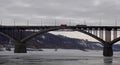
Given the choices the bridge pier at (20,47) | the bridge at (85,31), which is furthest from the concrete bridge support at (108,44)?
the bridge pier at (20,47)

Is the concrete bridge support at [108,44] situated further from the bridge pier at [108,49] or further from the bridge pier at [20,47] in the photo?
the bridge pier at [20,47]

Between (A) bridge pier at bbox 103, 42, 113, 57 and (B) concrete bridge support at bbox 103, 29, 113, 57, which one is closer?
(B) concrete bridge support at bbox 103, 29, 113, 57

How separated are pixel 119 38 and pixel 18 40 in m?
43.2

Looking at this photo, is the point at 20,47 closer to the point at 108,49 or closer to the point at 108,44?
the point at 108,49

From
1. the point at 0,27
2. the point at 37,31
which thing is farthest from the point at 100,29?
the point at 0,27

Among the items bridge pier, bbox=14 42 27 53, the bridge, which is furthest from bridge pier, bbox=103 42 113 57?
bridge pier, bbox=14 42 27 53

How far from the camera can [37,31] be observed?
16988 centimetres

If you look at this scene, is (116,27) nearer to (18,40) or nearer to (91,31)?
(91,31)

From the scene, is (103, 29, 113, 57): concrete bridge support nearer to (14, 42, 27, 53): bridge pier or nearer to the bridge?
the bridge

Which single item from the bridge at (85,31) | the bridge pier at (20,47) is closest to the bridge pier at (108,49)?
the bridge at (85,31)

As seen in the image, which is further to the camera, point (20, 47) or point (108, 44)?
point (20, 47)

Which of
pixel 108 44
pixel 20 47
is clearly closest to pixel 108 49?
pixel 108 44

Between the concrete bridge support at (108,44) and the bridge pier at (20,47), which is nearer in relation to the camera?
the concrete bridge support at (108,44)

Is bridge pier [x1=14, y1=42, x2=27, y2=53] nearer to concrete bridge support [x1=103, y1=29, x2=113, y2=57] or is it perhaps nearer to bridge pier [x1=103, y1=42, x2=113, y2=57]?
bridge pier [x1=103, y1=42, x2=113, y2=57]
